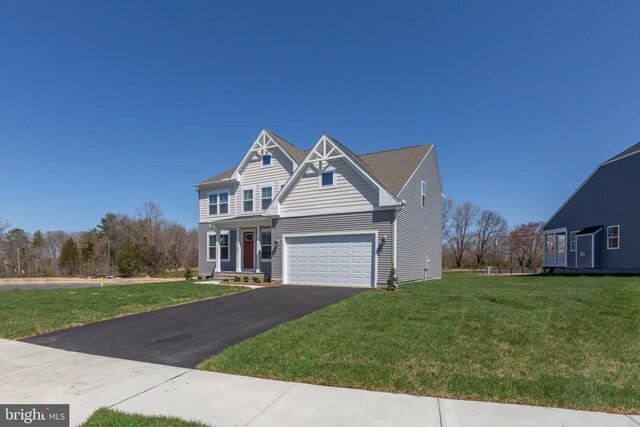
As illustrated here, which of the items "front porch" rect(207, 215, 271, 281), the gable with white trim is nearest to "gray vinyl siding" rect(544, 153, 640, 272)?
the gable with white trim

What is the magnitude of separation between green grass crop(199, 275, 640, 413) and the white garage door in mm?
5742

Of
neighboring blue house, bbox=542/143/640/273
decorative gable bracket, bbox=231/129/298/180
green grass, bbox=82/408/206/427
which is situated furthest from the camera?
neighboring blue house, bbox=542/143/640/273

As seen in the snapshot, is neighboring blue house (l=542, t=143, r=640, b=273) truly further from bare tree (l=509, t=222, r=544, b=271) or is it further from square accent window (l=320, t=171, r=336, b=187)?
bare tree (l=509, t=222, r=544, b=271)

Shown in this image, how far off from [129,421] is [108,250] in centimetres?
4022

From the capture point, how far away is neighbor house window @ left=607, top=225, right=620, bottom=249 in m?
20.6

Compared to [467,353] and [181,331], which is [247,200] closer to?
[181,331]

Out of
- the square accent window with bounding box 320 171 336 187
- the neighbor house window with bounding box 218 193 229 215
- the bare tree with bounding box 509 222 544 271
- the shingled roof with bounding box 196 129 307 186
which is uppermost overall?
the shingled roof with bounding box 196 129 307 186

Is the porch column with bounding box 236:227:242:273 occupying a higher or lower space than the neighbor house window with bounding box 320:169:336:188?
lower

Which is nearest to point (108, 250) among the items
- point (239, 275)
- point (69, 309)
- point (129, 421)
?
point (239, 275)

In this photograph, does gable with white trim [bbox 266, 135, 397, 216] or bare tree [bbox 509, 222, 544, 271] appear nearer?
gable with white trim [bbox 266, 135, 397, 216]

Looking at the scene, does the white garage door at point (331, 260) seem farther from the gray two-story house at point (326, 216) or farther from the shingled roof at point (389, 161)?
the shingled roof at point (389, 161)

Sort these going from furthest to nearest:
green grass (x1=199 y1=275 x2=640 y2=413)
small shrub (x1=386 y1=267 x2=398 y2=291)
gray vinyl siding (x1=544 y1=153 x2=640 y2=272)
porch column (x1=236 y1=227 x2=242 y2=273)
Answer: gray vinyl siding (x1=544 y1=153 x2=640 y2=272), porch column (x1=236 y1=227 x2=242 y2=273), small shrub (x1=386 y1=267 x2=398 y2=291), green grass (x1=199 y1=275 x2=640 y2=413)

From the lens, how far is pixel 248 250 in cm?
1955

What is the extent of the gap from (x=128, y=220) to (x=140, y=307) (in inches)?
1602
